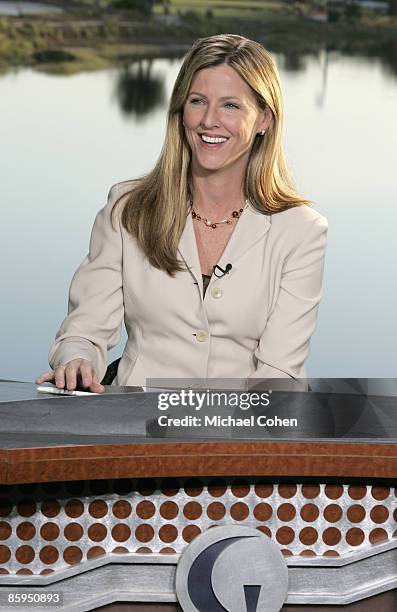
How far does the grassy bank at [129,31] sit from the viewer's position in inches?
233

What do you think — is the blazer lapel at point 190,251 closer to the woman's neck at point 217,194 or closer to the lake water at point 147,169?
the woman's neck at point 217,194

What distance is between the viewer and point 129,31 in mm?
6000

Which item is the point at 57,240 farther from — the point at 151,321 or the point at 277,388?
the point at 277,388

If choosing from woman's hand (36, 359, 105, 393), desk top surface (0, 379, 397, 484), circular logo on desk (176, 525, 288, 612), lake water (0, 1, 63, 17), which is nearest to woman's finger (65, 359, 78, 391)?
woman's hand (36, 359, 105, 393)

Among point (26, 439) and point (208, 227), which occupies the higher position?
point (208, 227)

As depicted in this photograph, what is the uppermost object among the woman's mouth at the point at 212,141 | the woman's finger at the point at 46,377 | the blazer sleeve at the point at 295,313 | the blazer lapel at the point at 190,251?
the woman's mouth at the point at 212,141

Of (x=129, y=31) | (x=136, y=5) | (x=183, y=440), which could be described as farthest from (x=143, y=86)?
(x=183, y=440)

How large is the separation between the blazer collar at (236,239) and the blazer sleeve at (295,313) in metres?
0.07

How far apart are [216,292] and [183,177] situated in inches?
7.8

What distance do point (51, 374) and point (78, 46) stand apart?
426cm

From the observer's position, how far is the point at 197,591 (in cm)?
168

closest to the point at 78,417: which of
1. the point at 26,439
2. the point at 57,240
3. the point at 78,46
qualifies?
the point at 26,439

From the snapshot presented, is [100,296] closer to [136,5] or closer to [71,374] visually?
[71,374]

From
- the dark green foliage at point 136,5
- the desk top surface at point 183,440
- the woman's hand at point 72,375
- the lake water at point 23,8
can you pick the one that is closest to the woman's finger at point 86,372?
the woman's hand at point 72,375
